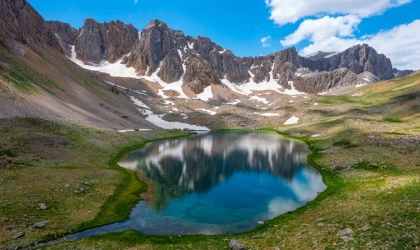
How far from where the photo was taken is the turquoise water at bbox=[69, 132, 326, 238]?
112 ft

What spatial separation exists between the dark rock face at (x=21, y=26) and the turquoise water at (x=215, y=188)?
318 ft

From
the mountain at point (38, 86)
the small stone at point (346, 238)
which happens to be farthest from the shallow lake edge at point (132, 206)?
the mountain at point (38, 86)

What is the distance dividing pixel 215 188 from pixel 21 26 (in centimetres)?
16101

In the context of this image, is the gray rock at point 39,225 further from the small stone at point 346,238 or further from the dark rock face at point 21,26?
the dark rock face at point 21,26

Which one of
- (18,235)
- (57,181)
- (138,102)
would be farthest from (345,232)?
(138,102)

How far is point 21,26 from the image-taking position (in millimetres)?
152000

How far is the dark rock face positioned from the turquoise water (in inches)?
3820

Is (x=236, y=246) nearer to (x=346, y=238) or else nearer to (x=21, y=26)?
(x=346, y=238)

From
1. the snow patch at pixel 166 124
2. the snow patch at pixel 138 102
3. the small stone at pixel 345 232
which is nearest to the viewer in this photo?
the small stone at pixel 345 232

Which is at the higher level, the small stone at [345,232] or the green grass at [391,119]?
the green grass at [391,119]

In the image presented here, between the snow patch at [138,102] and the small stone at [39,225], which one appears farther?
the snow patch at [138,102]

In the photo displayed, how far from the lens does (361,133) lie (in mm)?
77562

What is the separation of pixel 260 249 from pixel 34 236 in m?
21.7

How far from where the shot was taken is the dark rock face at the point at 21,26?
126256 mm
